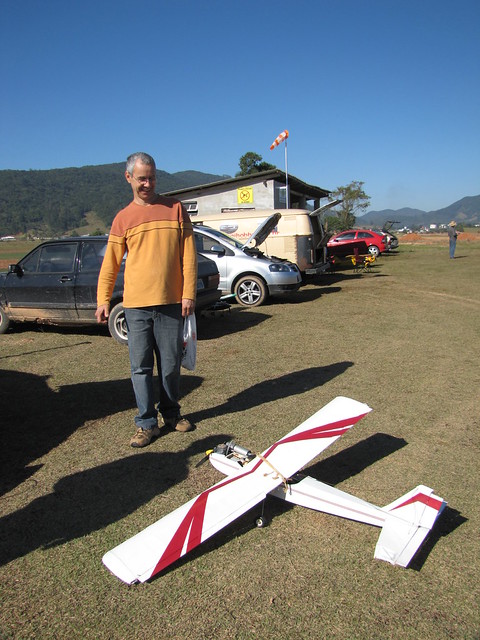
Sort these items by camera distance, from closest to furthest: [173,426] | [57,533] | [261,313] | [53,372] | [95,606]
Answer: [95,606] < [57,533] < [173,426] < [53,372] < [261,313]

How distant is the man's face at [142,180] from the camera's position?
3.23m

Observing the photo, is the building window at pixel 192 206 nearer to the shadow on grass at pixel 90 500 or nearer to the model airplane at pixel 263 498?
the shadow on grass at pixel 90 500

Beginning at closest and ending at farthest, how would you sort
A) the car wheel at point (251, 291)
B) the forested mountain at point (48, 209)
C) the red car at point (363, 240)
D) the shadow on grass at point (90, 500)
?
the shadow on grass at point (90, 500)
the car wheel at point (251, 291)
the red car at point (363, 240)
the forested mountain at point (48, 209)

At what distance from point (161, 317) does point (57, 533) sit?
153 cm

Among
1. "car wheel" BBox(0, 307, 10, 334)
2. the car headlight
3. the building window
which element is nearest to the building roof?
the building window

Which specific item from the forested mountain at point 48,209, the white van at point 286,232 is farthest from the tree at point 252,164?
the forested mountain at point 48,209

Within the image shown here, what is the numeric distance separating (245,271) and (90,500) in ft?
24.0

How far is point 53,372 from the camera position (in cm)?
549

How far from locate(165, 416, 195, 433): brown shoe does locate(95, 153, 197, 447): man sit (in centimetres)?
18

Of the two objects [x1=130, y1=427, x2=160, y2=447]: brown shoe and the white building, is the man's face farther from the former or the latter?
the white building

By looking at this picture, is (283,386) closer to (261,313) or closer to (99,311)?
(99,311)

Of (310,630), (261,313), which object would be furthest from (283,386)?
(261,313)

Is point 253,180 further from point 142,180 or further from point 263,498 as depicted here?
point 263,498

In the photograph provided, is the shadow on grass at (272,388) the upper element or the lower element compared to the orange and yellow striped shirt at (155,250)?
lower
